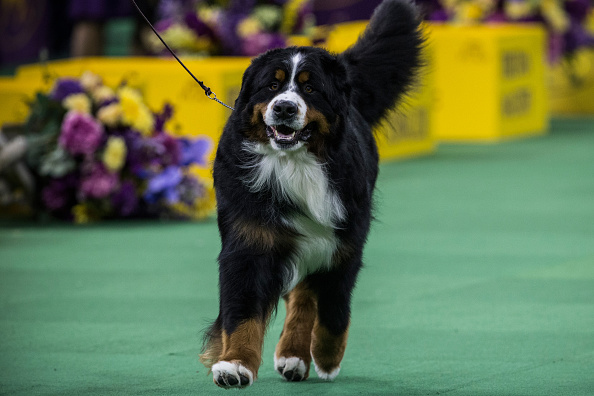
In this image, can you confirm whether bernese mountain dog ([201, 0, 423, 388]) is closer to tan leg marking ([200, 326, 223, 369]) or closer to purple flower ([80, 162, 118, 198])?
tan leg marking ([200, 326, 223, 369])

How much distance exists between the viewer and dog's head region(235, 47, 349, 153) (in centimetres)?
327

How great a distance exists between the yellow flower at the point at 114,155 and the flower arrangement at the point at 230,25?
2.14m

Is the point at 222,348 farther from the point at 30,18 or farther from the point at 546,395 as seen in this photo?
the point at 30,18

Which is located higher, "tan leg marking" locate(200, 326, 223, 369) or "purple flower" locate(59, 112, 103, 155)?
"tan leg marking" locate(200, 326, 223, 369)

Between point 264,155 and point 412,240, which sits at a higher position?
point 264,155

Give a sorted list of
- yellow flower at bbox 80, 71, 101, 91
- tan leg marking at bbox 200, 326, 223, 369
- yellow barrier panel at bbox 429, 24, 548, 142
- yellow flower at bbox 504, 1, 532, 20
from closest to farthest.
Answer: tan leg marking at bbox 200, 326, 223, 369
yellow flower at bbox 80, 71, 101, 91
yellow barrier panel at bbox 429, 24, 548, 142
yellow flower at bbox 504, 1, 532, 20

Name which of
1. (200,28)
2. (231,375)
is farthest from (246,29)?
(231,375)

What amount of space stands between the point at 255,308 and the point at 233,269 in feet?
0.45

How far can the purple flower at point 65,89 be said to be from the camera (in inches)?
285

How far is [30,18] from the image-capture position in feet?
38.6

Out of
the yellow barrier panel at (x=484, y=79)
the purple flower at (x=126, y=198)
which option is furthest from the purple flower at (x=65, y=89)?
the yellow barrier panel at (x=484, y=79)

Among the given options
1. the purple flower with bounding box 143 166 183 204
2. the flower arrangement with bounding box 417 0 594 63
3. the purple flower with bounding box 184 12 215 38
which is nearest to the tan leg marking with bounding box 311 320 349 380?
the purple flower with bounding box 143 166 183 204

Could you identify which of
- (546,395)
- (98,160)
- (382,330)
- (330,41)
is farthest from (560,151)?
(546,395)

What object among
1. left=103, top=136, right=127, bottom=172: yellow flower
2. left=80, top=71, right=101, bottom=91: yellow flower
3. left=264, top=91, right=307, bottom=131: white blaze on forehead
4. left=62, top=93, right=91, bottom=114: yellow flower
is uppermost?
left=264, top=91, right=307, bottom=131: white blaze on forehead
